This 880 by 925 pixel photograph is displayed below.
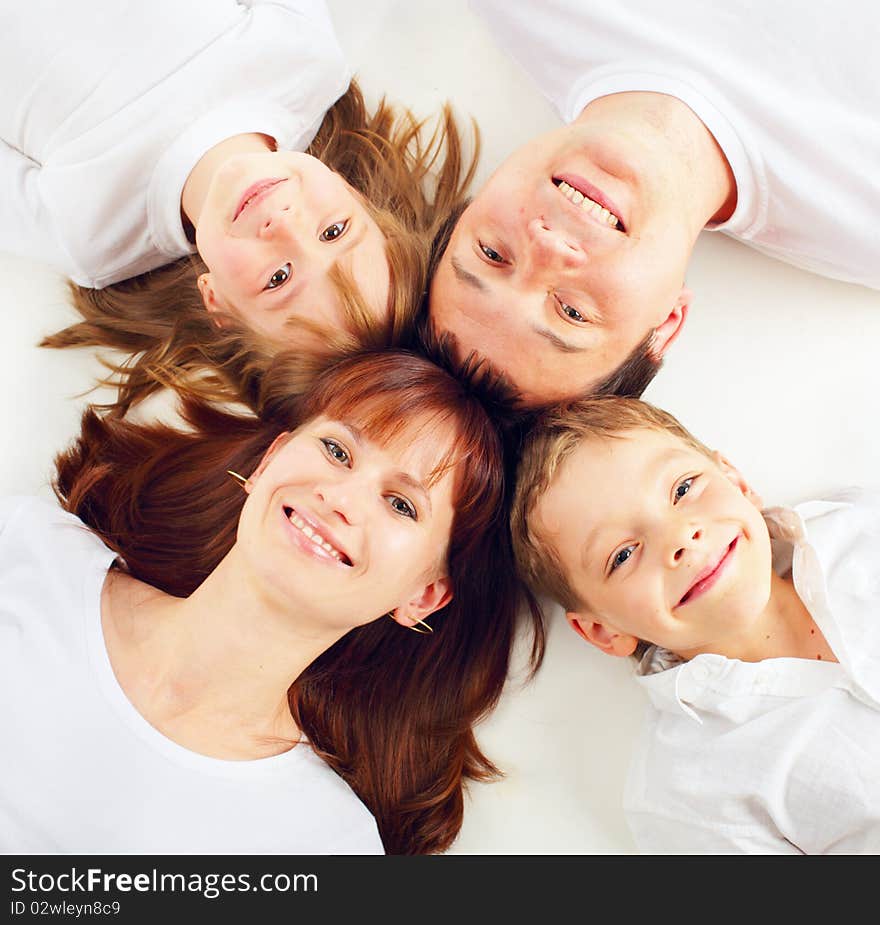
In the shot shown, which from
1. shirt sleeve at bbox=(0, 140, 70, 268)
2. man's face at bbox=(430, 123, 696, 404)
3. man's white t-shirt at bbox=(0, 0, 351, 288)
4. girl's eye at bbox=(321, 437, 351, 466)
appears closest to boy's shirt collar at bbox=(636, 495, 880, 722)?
man's face at bbox=(430, 123, 696, 404)

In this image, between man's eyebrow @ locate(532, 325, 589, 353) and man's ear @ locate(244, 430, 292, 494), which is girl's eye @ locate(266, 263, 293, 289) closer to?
man's ear @ locate(244, 430, 292, 494)

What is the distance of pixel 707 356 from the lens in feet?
4.89

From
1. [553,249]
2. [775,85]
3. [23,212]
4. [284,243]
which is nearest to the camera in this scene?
[553,249]

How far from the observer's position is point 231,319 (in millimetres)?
1373

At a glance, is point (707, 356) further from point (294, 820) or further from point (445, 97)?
point (294, 820)

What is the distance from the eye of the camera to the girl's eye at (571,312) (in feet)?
3.93

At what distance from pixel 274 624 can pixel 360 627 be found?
19 cm

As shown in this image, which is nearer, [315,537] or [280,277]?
[315,537]

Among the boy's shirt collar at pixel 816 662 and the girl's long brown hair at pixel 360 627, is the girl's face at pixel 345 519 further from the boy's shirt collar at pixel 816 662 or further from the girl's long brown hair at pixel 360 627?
the boy's shirt collar at pixel 816 662

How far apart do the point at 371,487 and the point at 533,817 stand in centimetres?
A: 53

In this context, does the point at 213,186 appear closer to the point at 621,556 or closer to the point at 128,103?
the point at 128,103

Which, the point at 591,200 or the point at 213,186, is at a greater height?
the point at 591,200

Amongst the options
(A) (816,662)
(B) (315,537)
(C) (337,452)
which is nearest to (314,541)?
(B) (315,537)
